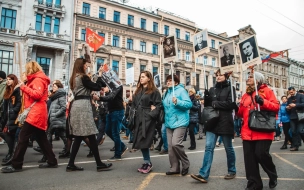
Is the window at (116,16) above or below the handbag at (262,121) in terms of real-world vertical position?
above

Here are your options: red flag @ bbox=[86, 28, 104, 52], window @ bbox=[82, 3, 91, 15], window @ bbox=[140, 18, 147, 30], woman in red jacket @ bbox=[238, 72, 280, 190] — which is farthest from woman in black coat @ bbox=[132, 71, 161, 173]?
window @ bbox=[140, 18, 147, 30]

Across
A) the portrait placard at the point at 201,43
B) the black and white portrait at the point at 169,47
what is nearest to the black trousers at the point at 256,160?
the portrait placard at the point at 201,43

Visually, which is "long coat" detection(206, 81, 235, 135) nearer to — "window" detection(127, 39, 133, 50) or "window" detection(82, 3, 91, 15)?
"window" detection(82, 3, 91, 15)

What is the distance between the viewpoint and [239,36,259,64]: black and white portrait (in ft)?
14.0

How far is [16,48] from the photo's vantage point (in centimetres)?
507

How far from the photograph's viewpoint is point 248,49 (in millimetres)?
4355

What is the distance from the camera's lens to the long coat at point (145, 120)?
462 cm

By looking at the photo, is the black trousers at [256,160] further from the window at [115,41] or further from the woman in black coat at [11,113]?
the window at [115,41]

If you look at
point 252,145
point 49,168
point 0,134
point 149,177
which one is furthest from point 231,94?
point 0,134

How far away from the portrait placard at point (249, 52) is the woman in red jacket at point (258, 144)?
1.40 ft

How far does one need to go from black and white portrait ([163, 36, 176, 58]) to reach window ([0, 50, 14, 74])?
82.3 ft

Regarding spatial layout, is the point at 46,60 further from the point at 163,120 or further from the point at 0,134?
the point at 163,120

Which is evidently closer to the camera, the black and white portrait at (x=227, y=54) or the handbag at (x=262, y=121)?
the handbag at (x=262, y=121)

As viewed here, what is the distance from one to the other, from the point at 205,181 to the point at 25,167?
3681mm
